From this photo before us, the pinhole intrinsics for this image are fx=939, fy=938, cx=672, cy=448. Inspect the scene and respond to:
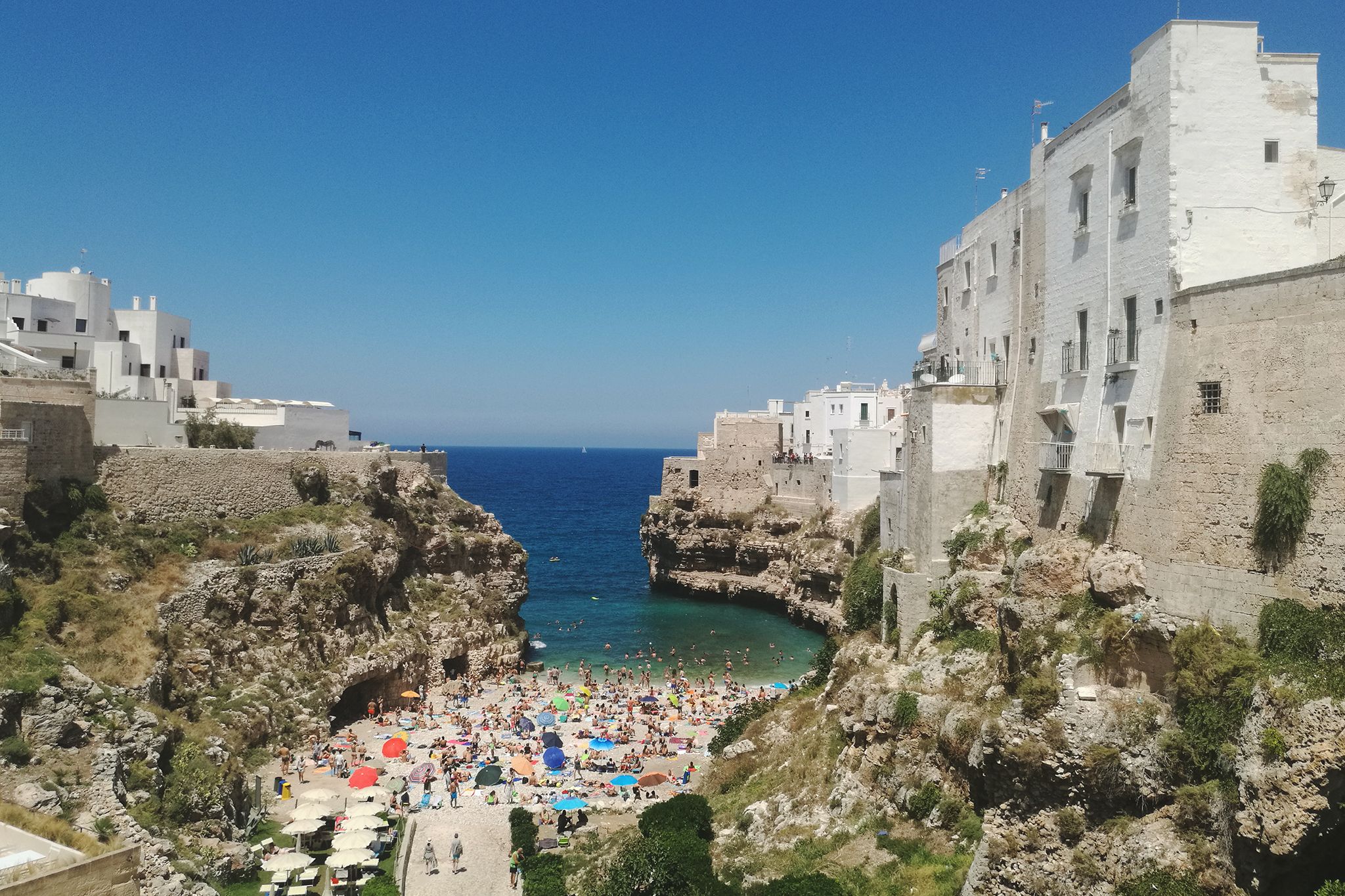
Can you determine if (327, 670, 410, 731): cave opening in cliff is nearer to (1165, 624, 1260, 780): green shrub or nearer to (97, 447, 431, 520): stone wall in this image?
(97, 447, 431, 520): stone wall

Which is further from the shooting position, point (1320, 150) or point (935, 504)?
point (935, 504)

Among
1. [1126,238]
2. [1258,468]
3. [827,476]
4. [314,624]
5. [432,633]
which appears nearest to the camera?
[1258,468]

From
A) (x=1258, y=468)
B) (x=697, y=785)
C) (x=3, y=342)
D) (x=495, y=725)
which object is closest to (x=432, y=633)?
(x=495, y=725)

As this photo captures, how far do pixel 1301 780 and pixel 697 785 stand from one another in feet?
56.8

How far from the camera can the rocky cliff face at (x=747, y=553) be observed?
52.8 meters

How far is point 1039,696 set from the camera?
1706cm

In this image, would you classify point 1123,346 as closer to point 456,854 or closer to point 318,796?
point 456,854

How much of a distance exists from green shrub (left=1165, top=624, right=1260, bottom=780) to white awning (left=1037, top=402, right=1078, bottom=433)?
22.2 feet

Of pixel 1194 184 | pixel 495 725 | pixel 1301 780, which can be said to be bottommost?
pixel 495 725

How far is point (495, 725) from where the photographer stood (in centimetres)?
3441

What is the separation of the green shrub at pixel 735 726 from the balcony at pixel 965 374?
1234 cm

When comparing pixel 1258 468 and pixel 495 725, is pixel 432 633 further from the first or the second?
pixel 1258 468

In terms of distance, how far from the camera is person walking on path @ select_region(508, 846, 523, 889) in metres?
22.5

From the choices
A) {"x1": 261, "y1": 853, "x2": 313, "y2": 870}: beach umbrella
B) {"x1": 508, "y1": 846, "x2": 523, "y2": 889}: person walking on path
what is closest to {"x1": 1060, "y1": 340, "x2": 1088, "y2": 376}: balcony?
Result: {"x1": 508, "y1": 846, "x2": 523, "y2": 889}: person walking on path
